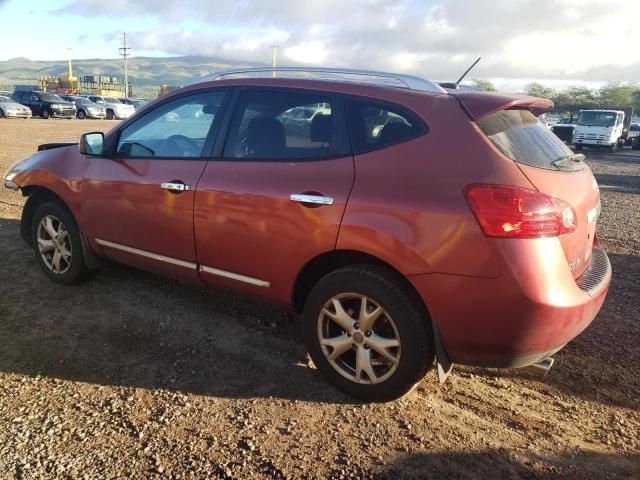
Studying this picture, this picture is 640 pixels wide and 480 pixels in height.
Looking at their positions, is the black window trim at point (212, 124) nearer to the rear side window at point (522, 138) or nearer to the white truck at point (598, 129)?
the rear side window at point (522, 138)

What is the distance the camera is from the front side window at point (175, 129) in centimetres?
357

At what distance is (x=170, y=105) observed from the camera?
151 inches

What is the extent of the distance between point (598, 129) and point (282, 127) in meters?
28.6

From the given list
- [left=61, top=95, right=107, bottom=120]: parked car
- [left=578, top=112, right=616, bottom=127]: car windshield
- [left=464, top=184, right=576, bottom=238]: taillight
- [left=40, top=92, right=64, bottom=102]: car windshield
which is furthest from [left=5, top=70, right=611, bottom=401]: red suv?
[left=61, top=95, right=107, bottom=120]: parked car

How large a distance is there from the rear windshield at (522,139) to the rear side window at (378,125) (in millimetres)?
356

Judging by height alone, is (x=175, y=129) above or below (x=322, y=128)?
below

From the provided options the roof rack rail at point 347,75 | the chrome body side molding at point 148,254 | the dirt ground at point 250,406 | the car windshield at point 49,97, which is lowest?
the dirt ground at point 250,406

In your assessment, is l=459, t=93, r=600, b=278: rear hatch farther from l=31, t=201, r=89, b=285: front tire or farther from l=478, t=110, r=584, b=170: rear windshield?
l=31, t=201, r=89, b=285: front tire

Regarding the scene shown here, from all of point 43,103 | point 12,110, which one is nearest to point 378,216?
point 12,110

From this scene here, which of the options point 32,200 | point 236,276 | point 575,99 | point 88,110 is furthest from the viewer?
point 575,99

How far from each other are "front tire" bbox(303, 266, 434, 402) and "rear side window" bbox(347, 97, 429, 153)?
687mm

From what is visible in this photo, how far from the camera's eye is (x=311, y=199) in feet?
9.55

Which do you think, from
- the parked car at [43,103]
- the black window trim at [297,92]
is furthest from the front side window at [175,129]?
the parked car at [43,103]

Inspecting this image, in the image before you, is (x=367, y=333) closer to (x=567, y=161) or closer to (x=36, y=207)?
(x=567, y=161)
